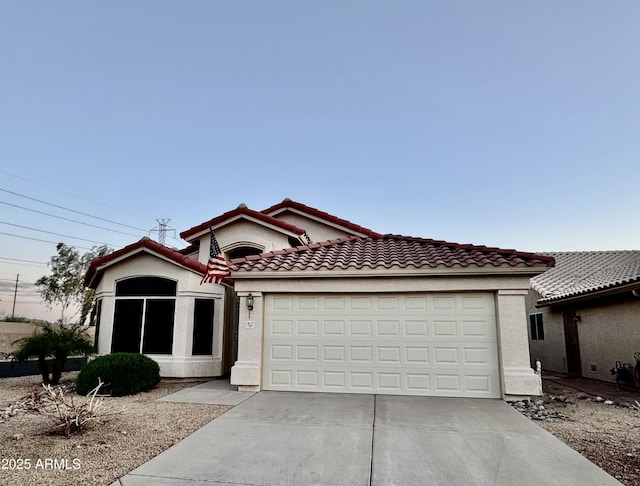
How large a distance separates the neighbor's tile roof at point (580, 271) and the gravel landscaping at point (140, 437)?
23.3 ft

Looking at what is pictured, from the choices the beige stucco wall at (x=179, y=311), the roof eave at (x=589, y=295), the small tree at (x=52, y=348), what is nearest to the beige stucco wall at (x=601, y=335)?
the roof eave at (x=589, y=295)

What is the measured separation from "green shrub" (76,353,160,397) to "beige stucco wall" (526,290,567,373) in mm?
14263

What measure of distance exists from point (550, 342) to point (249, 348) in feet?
41.4

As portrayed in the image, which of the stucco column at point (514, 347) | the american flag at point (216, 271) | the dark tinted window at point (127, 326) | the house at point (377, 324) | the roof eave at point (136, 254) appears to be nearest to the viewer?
the stucco column at point (514, 347)

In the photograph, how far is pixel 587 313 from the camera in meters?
13.2

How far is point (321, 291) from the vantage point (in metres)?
9.85

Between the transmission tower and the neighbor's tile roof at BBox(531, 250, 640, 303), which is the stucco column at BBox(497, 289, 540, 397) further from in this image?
the transmission tower

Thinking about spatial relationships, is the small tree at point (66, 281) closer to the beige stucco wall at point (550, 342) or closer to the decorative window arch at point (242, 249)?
the decorative window arch at point (242, 249)

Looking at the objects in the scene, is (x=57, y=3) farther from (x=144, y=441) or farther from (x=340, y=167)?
(x=144, y=441)

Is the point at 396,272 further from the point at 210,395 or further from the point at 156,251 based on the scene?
the point at 156,251

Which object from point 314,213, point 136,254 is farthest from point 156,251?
point 314,213

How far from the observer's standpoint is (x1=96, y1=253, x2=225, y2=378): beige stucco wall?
38.0ft

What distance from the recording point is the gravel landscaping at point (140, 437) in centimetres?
459

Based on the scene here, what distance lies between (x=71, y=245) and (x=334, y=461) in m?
38.0
